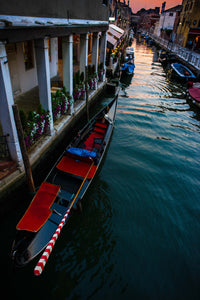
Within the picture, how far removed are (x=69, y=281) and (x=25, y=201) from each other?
259 centimetres

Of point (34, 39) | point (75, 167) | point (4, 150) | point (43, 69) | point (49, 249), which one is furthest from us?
point (75, 167)

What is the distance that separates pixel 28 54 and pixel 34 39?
4.95 metres

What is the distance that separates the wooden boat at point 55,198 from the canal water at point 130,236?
2.39 ft

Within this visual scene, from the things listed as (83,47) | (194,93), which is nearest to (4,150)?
(83,47)

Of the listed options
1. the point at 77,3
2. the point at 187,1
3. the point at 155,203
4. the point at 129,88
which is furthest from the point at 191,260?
the point at 187,1

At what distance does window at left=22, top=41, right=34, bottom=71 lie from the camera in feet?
31.0

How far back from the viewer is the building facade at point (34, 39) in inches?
171

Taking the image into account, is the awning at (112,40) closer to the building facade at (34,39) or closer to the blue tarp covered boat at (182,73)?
the blue tarp covered boat at (182,73)

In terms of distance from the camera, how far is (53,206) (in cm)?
489

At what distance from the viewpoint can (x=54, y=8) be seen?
6141 millimetres

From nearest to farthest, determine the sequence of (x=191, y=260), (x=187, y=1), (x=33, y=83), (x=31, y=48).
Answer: (x=191, y=260)
(x=31, y=48)
(x=33, y=83)
(x=187, y=1)

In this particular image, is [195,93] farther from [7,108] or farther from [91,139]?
[7,108]

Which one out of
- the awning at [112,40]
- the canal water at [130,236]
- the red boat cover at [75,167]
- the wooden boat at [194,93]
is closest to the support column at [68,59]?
the red boat cover at [75,167]

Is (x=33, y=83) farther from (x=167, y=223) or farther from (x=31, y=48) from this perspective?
(x=167, y=223)
